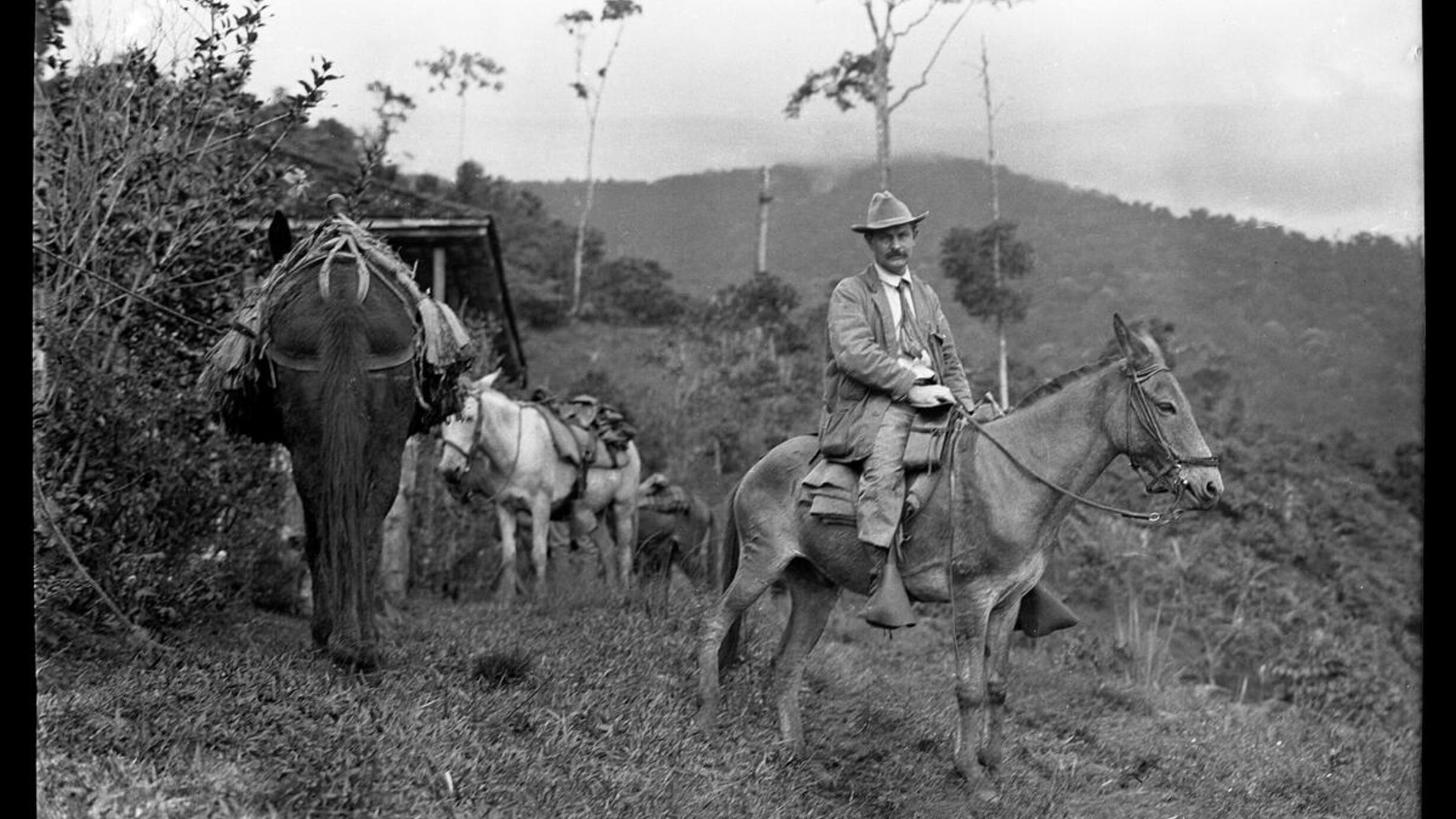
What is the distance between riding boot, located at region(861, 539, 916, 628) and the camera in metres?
6.59

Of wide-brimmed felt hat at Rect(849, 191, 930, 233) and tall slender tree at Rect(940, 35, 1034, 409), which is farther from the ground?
tall slender tree at Rect(940, 35, 1034, 409)

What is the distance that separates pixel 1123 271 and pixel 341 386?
30255 millimetres

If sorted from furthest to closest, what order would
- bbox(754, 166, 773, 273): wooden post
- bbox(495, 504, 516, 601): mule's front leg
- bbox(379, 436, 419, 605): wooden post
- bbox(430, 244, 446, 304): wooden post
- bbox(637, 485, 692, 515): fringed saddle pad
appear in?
1. bbox(754, 166, 773, 273): wooden post
2. bbox(430, 244, 446, 304): wooden post
3. bbox(637, 485, 692, 515): fringed saddle pad
4. bbox(495, 504, 516, 601): mule's front leg
5. bbox(379, 436, 419, 605): wooden post

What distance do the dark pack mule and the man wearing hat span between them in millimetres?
256

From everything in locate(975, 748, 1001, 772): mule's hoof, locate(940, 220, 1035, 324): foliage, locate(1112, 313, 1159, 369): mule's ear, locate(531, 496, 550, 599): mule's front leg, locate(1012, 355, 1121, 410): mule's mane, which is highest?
locate(940, 220, 1035, 324): foliage

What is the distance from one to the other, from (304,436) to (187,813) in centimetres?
215

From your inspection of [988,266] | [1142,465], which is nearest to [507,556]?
[1142,465]

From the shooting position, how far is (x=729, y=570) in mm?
7820

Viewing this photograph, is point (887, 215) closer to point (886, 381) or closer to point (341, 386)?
point (886, 381)

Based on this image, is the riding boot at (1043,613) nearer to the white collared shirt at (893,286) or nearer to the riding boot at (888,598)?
the riding boot at (888,598)

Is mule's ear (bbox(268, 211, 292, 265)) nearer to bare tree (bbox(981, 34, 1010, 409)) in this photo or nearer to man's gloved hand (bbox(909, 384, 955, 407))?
man's gloved hand (bbox(909, 384, 955, 407))

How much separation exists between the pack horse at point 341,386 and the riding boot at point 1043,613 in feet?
12.0

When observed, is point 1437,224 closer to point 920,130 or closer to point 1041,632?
point 1041,632

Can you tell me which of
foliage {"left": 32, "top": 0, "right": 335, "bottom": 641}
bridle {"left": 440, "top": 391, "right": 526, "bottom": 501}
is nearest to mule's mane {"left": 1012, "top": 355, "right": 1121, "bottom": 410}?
foliage {"left": 32, "top": 0, "right": 335, "bottom": 641}
